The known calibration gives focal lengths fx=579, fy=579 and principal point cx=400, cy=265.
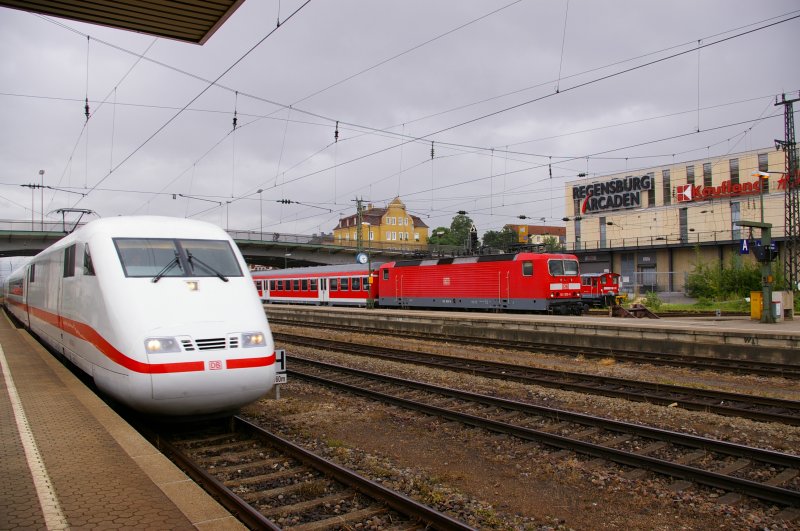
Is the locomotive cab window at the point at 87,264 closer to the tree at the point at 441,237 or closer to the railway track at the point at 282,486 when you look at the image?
the railway track at the point at 282,486

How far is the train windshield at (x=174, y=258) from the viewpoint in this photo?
7.43m

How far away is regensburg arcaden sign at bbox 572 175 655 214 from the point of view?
56844mm

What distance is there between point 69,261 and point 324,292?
31.9 meters

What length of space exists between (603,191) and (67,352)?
57.6 meters

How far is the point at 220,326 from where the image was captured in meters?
6.82

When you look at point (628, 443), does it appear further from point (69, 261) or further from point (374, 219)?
point (374, 219)

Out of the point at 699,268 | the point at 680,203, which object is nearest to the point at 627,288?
the point at 680,203

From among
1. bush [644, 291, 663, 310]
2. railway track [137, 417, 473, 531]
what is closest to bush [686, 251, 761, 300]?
bush [644, 291, 663, 310]

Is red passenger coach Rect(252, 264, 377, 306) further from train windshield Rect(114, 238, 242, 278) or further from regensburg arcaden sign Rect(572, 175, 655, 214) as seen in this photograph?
regensburg arcaden sign Rect(572, 175, 655, 214)

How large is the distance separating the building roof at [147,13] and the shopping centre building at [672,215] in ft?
147

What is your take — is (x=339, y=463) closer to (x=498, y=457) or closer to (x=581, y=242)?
(x=498, y=457)

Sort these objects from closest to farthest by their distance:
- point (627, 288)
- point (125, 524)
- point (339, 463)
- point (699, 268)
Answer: point (125, 524)
point (339, 463)
point (699, 268)
point (627, 288)

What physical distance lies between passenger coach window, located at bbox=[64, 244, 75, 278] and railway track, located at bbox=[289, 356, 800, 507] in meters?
5.03

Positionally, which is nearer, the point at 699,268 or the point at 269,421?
the point at 269,421
